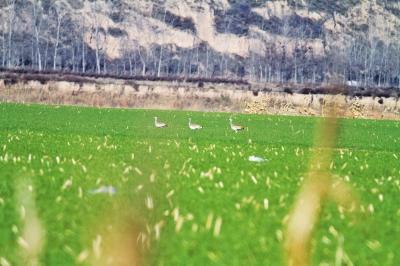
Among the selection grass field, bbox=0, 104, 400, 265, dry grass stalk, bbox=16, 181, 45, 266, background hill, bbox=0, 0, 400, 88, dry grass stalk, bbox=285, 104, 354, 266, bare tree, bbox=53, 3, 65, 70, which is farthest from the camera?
background hill, bbox=0, 0, 400, 88

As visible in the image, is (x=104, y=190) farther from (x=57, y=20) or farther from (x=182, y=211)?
(x=57, y=20)

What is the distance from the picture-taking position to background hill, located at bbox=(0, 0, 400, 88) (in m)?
86.6

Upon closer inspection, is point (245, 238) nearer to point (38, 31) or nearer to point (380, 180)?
point (380, 180)

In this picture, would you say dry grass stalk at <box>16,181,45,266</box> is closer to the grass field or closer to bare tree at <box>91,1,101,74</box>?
the grass field

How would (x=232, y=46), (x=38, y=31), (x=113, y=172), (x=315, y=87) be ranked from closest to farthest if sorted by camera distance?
(x=113, y=172) < (x=315, y=87) < (x=38, y=31) < (x=232, y=46)

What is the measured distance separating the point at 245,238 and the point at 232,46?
9093 centimetres

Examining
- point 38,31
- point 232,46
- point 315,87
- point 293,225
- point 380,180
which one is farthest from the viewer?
point 232,46

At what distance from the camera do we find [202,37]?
95.8 m

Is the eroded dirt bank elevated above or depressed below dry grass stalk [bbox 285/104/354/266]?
below

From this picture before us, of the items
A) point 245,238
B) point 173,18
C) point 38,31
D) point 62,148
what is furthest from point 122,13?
point 245,238

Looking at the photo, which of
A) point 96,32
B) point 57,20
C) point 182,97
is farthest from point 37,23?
point 182,97

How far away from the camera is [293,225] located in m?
0.94

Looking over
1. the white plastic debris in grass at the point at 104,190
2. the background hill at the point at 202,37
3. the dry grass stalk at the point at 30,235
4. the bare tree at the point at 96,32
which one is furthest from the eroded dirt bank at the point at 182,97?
the dry grass stalk at the point at 30,235

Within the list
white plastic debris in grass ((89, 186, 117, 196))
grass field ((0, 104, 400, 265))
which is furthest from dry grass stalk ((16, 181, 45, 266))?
white plastic debris in grass ((89, 186, 117, 196))
